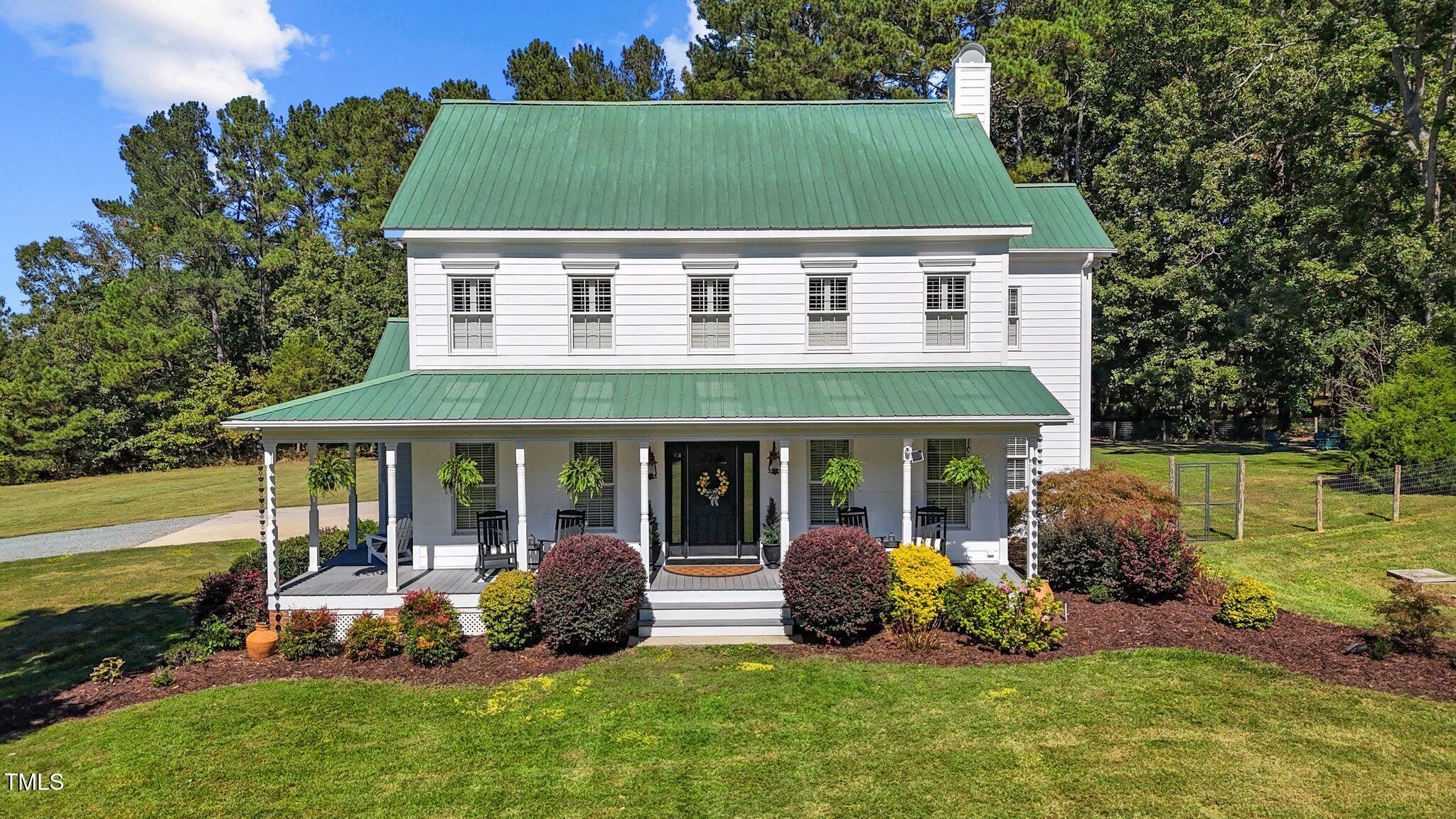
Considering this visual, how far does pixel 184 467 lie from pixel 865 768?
43529mm

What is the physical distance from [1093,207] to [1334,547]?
1054 inches

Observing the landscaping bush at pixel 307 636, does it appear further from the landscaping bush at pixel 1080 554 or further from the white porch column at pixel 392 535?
the landscaping bush at pixel 1080 554

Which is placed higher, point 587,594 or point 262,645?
point 587,594

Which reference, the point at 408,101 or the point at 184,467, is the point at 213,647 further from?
the point at 408,101

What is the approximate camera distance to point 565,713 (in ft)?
30.1

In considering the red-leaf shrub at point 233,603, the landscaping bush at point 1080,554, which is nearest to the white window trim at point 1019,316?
→ the landscaping bush at point 1080,554

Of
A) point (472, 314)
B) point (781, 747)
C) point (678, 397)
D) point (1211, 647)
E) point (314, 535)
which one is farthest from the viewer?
point (472, 314)

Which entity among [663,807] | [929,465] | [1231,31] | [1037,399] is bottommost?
[663,807]

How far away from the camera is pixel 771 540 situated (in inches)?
543

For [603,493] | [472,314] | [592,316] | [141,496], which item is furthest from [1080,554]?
[141,496]

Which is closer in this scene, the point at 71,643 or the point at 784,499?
the point at 71,643

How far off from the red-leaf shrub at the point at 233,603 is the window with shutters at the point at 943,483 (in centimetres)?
1223

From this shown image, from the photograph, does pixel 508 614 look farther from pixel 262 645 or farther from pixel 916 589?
pixel 916 589

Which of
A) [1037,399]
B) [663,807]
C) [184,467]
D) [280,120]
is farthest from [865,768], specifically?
[280,120]
